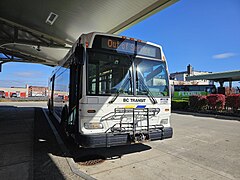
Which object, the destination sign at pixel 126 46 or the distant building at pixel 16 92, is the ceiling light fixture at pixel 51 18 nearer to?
the destination sign at pixel 126 46

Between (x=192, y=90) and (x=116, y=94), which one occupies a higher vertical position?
(x=192, y=90)

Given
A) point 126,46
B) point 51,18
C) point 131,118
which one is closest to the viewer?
point 131,118

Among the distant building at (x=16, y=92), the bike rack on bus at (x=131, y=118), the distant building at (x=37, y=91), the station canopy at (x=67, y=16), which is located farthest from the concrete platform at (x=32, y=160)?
the distant building at (x=16, y=92)

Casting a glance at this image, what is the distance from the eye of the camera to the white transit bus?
378 centimetres

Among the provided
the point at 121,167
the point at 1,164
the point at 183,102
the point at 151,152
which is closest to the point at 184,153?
the point at 151,152

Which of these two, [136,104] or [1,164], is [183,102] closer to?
[136,104]

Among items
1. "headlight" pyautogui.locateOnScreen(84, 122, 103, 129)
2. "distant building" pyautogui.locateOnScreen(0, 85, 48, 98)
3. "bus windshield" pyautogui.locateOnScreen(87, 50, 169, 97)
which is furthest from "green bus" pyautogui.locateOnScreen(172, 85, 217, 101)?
"distant building" pyautogui.locateOnScreen(0, 85, 48, 98)

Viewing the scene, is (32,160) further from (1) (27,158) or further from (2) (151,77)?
(2) (151,77)

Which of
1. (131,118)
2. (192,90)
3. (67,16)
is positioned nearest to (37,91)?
(192,90)

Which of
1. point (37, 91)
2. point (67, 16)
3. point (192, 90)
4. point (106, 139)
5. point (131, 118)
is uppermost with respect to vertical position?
point (67, 16)

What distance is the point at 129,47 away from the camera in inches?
174

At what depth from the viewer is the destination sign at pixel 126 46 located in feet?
13.5

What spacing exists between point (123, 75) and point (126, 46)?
80cm

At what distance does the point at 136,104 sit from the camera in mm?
4199
